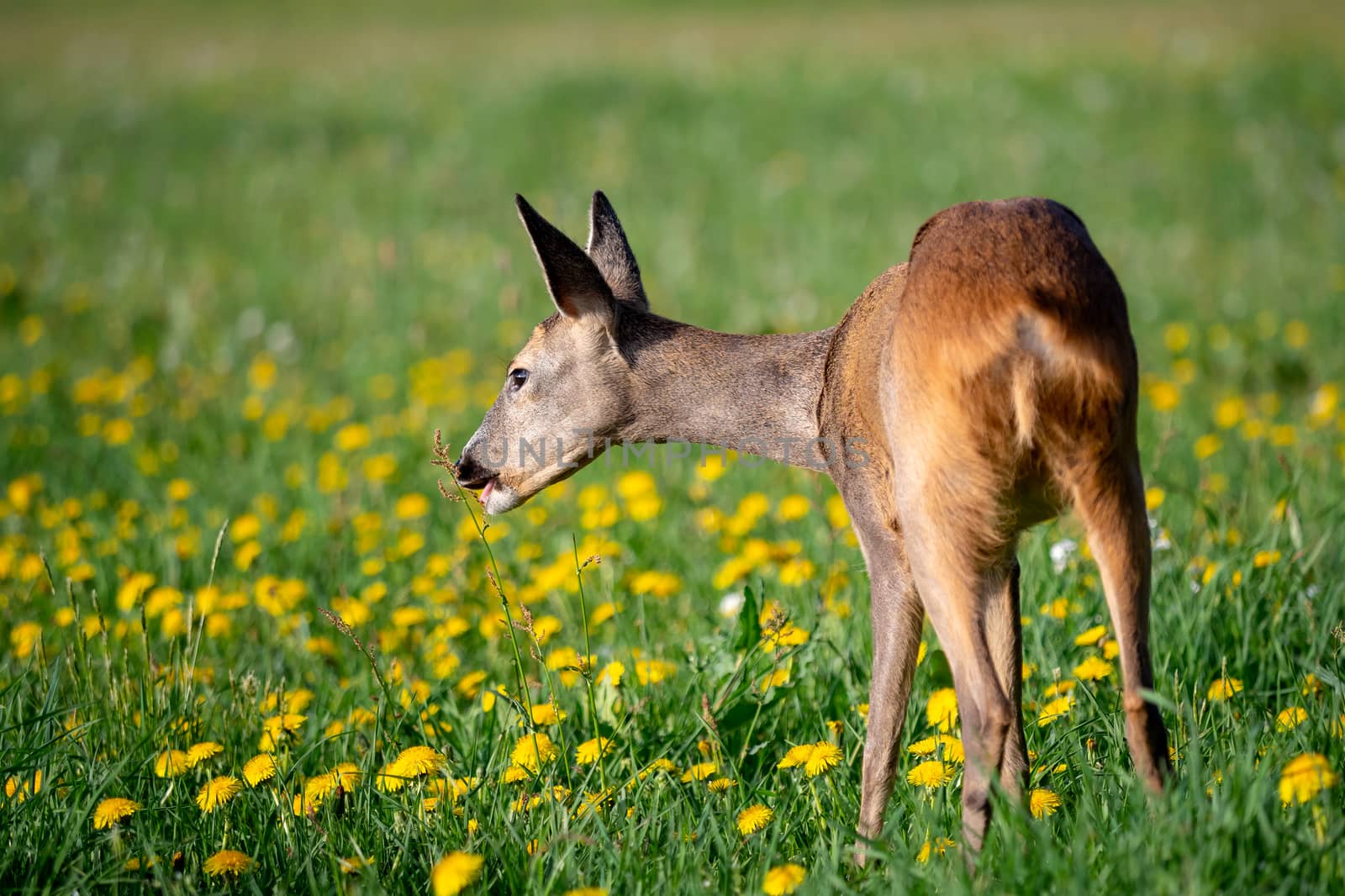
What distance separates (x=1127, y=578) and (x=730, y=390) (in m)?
1.30

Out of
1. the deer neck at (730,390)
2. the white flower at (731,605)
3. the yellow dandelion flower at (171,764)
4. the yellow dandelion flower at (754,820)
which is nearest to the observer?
the yellow dandelion flower at (754,820)

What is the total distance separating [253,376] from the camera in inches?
277

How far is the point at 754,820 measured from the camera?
2744 millimetres

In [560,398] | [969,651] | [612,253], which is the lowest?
[969,651]

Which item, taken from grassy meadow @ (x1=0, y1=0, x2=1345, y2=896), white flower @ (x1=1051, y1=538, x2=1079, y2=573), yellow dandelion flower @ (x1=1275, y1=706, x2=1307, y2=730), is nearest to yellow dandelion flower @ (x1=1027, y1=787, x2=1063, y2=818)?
grassy meadow @ (x1=0, y1=0, x2=1345, y2=896)

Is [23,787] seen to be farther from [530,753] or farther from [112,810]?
[530,753]

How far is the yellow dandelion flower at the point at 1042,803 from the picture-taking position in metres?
Answer: 2.70

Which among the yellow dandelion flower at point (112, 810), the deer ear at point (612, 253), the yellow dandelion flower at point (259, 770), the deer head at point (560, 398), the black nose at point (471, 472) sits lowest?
the yellow dandelion flower at point (259, 770)

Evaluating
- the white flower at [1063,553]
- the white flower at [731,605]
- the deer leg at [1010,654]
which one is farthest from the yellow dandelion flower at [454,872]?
the white flower at [1063,553]

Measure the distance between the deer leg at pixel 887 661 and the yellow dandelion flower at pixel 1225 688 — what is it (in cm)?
75

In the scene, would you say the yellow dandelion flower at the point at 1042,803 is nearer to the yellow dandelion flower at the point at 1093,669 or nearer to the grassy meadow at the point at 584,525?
the grassy meadow at the point at 584,525

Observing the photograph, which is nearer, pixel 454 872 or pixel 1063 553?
pixel 454 872

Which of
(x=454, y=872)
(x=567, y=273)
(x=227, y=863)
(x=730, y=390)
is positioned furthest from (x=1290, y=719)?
(x=227, y=863)

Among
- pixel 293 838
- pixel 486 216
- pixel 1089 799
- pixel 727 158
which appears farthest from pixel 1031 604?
pixel 727 158
